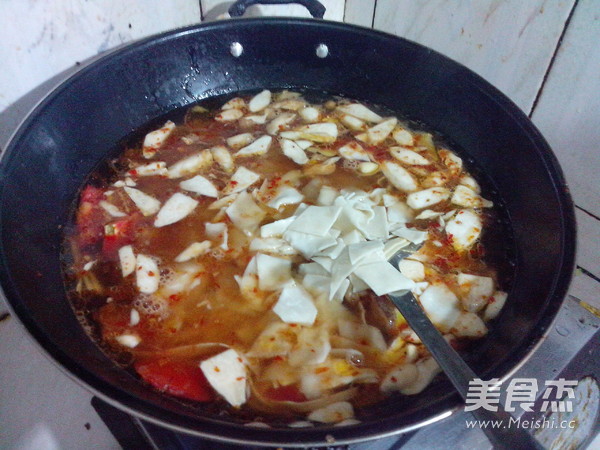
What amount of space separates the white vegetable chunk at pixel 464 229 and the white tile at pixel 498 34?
0.98 ft

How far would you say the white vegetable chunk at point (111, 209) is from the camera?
0.86 metres

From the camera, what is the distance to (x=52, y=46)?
893mm

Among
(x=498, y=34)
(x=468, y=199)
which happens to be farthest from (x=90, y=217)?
(x=498, y=34)

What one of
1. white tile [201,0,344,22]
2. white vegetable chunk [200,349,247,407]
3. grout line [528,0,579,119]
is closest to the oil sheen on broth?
white vegetable chunk [200,349,247,407]

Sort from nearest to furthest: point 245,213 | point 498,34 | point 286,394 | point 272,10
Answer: point 286,394
point 245,213
point 498,34
point 272,10

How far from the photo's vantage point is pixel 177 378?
2.15ft

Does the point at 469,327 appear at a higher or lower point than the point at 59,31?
lower

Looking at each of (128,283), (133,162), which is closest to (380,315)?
(128,283)

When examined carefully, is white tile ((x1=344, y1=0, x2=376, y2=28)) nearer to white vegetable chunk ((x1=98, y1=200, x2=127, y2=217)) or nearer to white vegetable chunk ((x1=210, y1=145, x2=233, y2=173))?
white vegetable chunk ((x1=210, y1=145, x2=233, y2=173))

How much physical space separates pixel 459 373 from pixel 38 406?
0.84 m

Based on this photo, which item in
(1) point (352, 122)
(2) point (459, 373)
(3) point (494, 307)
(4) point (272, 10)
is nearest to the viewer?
(2) point (459, 373)

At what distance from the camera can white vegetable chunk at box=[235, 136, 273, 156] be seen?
0.98m

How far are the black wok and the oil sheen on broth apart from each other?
0.15 ft

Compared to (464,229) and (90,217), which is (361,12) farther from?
(90,217)
